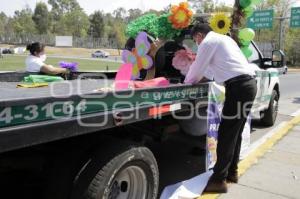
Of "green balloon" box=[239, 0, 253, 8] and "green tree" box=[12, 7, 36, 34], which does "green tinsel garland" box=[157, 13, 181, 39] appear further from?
"green tree" box=[12, 7, 36, 34]

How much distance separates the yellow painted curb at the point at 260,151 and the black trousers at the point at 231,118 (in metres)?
0.36

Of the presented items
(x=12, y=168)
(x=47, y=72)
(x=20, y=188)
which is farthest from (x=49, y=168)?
(x=47, y=72)

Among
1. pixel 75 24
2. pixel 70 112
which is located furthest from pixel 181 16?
pixel 75 24

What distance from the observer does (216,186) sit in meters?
4.59

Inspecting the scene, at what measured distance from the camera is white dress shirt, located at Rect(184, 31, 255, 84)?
169 inches

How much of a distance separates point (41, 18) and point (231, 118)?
117689 millimetres

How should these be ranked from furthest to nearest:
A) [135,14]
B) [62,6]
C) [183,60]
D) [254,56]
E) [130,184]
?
[62,6] < [135,14] < [254,56] < [183,60] < [130,184]

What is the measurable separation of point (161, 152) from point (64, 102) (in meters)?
3.60

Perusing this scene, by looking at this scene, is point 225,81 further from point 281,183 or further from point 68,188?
point 68,188

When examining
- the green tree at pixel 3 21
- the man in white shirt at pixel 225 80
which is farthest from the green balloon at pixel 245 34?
the green tree at pixel 3 21

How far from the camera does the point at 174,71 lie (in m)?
5.99

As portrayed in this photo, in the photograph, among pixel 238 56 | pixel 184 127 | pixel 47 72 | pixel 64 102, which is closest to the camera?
pixel 64 102

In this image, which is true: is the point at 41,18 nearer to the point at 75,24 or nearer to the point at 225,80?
the point at 75,24

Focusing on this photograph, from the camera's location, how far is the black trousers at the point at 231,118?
440cm
